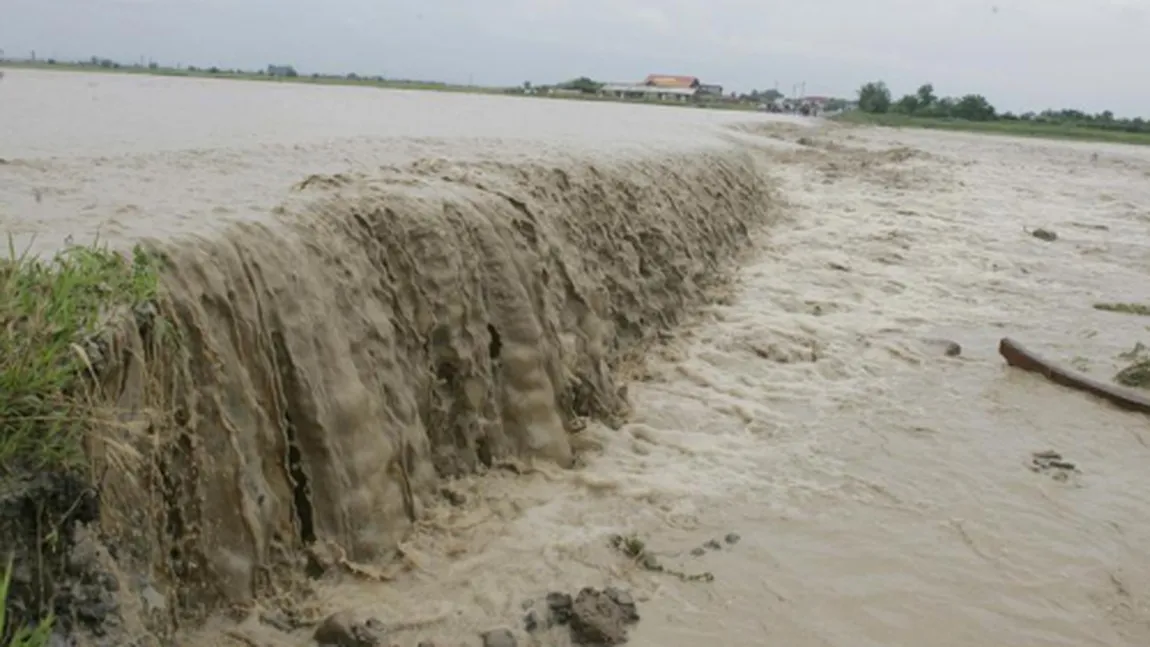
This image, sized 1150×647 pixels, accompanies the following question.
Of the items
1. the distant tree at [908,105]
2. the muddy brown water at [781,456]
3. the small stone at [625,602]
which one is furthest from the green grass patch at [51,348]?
the distant tree at [908,105]

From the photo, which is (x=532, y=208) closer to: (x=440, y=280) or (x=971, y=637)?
(x=440, y=280)

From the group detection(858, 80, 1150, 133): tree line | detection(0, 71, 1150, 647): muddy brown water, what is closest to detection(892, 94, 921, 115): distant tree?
detection(858, 80, 1150, 133): tree line

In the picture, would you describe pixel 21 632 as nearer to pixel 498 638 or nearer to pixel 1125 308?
pixel 498 638

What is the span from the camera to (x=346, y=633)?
382 cm

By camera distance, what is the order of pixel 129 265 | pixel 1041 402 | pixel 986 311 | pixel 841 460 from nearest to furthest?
pixel 129 265
pixel 841 460
pixel 1041 402
pixel 986 311

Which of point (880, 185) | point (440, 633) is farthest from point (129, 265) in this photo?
point (880, 185)

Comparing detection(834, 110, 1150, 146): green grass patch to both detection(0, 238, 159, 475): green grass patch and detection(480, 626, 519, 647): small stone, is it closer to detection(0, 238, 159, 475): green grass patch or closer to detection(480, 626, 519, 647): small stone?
detection(480, 626, 519, 647): small stone

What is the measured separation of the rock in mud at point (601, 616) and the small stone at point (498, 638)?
10.7 inches

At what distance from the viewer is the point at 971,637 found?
14.0ft

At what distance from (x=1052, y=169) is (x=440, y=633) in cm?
3316

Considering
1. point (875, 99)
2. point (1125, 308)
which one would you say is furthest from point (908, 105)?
point (1125, 308)

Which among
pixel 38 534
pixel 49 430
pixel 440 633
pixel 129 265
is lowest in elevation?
pixel 440 633

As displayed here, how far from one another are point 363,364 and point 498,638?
1.63m

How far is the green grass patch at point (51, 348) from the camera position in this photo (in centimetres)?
277
